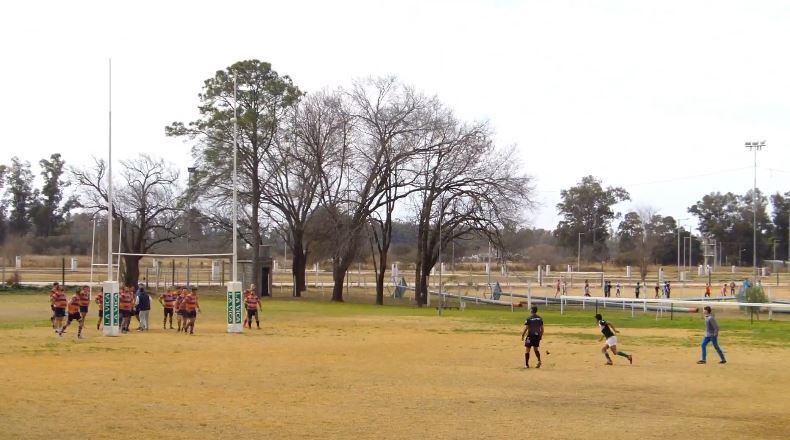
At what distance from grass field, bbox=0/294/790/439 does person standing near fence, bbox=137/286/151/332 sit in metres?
0.70

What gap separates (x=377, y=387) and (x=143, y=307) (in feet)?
57.9

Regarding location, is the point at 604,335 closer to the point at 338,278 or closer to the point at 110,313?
the point at 110,313

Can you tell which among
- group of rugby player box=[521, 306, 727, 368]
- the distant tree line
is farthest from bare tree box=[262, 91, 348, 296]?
group of rugby player box=[521, 306, 727, 368]

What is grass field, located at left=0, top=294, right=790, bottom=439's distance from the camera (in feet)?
45.1

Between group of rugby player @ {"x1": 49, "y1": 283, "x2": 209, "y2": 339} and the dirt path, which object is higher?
group of rugby player @ {"x1": 49, "y1": 283, "x2": 209, "y2": 339}

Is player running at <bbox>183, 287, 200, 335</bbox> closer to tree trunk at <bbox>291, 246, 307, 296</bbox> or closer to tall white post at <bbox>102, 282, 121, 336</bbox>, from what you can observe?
tall white post at <bbox>102, 282, 121, 336</bbox>

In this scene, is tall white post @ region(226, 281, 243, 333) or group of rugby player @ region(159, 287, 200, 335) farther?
tall white post @ region(226, 281, 243, 333)

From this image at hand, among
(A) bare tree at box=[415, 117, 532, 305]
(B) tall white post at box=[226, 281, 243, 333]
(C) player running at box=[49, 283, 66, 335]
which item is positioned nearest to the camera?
(C) player running at box=[49, 283, 66, 335]

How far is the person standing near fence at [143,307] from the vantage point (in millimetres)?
33312

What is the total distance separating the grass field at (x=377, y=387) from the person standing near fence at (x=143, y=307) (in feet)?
2.29

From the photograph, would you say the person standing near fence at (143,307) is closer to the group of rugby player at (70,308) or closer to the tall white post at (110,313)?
the tall white post at (110,313)

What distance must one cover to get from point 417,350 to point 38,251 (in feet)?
324

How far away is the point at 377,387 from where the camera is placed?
18406 millimetres

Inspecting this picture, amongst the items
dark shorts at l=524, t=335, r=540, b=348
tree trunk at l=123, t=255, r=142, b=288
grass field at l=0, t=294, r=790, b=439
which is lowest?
grass field at l=0, t=294, r=790, b=439
